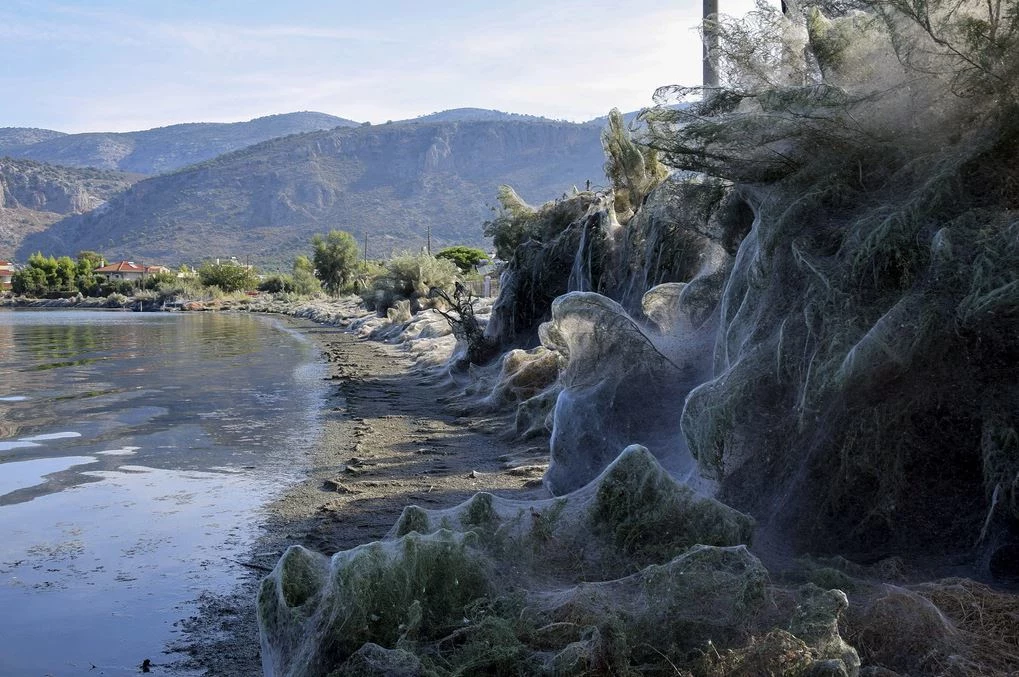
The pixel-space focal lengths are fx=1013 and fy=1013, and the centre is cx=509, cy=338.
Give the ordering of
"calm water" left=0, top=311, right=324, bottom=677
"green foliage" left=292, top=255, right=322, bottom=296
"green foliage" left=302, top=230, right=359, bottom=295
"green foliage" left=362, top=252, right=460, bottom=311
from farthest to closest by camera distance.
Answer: "green foliage" left=292, top=255, right=322, bottom=296 → "green foliage" left=302, top=230, right=359, bottom=295 → "green foliage" left=362, top=252, right=460, bottom=311 → "calm water" left=0, top=311, right=324, bottom=677

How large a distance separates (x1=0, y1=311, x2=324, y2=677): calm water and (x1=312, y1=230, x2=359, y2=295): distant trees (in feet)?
203

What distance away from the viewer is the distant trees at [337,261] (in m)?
84.1

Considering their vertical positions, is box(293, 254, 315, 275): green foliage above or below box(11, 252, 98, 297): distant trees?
above

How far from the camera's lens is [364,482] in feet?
32.0

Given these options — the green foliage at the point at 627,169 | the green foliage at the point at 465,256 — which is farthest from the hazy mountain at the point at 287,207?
the green foliage at the point at 627,169

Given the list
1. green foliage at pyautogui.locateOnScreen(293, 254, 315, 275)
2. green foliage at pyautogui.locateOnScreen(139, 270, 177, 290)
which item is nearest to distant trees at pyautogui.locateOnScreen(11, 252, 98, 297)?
green foliage at pyautogui.locateOnScreen(139, 270, 177, 290)

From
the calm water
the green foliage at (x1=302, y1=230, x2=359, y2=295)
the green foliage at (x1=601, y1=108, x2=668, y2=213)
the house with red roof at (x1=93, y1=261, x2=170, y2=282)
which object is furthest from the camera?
the house with red roof at (x1=93, y1=261, x2=170, y2=282)

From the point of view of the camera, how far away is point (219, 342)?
33812mm

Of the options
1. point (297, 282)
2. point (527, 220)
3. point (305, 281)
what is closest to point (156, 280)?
point (297, 282)

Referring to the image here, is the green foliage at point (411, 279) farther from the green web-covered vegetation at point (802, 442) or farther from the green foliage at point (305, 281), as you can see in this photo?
the green foliage at point (305, 281)

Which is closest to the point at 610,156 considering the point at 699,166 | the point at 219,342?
the point at 699,166

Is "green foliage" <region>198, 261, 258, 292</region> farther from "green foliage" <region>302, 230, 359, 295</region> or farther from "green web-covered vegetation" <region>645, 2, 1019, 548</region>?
"green web-covered vegetation" <region>645, 2, 1019, 548</region>

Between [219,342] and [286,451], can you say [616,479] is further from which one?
[219,342]

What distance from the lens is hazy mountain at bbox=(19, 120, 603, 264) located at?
530 feet
